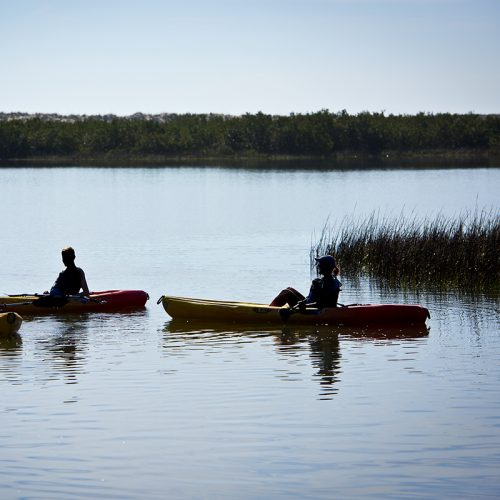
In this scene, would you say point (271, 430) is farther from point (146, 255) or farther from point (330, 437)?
point (146, 255)

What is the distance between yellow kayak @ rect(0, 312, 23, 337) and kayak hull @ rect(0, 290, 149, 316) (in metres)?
1.71

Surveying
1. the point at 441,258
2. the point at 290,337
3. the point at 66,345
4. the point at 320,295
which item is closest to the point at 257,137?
the point at 441,258

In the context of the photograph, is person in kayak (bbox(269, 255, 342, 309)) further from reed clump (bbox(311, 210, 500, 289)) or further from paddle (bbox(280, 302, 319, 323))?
reed clump (bbox(311, 210, 500, 289))

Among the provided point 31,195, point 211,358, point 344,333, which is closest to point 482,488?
point 211,358

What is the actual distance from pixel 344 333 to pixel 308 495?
8175 millimetres

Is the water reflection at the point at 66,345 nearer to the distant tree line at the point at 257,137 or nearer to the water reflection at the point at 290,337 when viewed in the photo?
the water reflection at the point at 290,337

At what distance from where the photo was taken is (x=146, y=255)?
32156 mm

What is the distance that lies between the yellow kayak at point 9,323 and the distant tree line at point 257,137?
109 meters

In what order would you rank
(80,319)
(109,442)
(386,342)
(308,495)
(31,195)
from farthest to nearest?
(31,195)
(80,319)
(386,342)
(109,442)
(308,495)

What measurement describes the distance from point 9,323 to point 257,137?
111 meters

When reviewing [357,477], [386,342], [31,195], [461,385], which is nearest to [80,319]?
[386,342]

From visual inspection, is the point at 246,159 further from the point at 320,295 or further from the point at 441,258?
the point at 320,295

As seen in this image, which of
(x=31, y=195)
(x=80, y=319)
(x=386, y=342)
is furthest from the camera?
(x=31, y=195)

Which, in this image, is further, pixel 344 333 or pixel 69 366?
pixel 344 333
